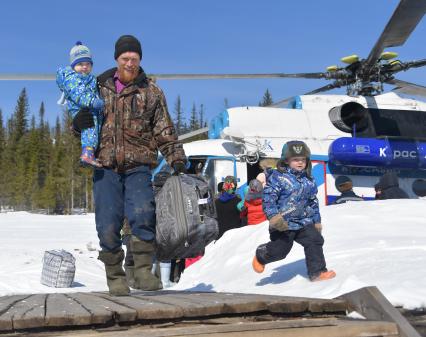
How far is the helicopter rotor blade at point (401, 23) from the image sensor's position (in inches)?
328

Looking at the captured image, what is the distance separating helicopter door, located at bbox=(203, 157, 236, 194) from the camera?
11453mm

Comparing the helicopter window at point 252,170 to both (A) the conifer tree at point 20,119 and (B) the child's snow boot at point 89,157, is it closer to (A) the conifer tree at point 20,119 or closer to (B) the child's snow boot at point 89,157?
(B) the child's snow boot at point 89,157

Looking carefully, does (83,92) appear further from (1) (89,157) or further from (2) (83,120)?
(1) (89,157)

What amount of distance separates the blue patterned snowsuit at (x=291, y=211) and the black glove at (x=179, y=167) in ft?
3.85

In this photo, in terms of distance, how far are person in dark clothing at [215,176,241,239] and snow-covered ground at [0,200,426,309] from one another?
1.32m

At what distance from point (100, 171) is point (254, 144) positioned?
8.07m

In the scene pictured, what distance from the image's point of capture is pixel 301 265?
5461mm

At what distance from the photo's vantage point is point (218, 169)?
11477 mm

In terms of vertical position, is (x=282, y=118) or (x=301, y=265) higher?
(x=282, y=118)

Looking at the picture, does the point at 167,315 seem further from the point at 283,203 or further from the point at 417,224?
the point at 417,224

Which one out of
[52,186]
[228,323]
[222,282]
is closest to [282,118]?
[222,282]

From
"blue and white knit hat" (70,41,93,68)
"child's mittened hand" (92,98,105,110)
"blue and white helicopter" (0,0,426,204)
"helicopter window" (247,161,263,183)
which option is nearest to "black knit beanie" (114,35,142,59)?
"blue and white knit hat" (70,41,93,68)

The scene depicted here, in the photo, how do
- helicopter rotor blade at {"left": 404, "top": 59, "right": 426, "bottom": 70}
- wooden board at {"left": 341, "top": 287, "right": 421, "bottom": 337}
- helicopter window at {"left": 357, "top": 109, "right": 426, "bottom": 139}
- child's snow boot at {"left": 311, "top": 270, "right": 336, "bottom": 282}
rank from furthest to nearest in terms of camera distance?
helicopter window at {"left": 357, "top": 109, "right": 426, "bottom": 139}
helicopter rotor blade at {"left": 404, "top": 59, "right": 426, "bottom": 70}
child's snow boot at {"left": 311, "top": 270, "right": 336, "bottom": 282}
wooden board at {"left": 341, "top": 287, "right": 421, "bottom": 337}

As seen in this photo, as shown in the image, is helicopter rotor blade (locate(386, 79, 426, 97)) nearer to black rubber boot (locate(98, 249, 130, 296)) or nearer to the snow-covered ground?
the snow-covered ground
